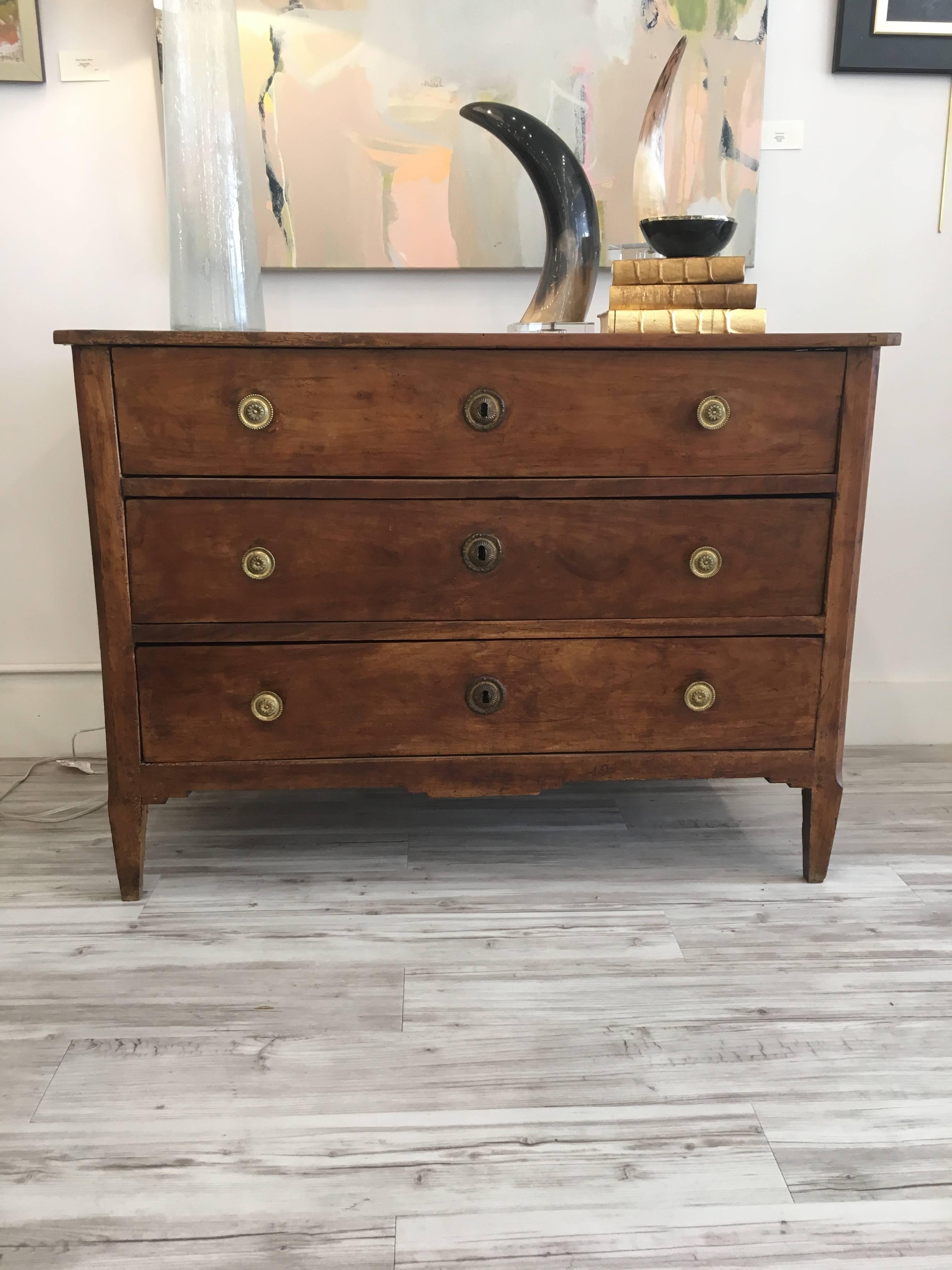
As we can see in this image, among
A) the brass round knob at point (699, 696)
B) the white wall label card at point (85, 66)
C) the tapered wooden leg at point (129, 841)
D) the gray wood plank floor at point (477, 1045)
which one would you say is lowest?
the gray wood plank floor at point (477, 1045)

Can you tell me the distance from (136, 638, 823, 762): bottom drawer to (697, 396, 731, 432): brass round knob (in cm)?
32

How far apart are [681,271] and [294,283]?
808 millimetres

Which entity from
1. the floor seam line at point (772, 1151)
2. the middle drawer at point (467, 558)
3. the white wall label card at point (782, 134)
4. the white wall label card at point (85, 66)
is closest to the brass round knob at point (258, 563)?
the middle drawer at point (467, 558)

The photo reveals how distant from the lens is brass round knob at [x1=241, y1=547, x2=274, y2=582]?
49.8 inches

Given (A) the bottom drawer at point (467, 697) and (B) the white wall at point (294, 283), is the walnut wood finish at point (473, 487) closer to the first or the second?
(A) the bottom drawer at point (467, 697)

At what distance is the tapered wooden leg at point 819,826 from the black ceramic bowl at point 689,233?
0.86 metres

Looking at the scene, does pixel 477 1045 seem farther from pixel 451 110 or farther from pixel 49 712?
pixel 451 110

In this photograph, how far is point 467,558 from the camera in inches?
50.6

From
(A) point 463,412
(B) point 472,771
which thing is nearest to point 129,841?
(B) point 472,771

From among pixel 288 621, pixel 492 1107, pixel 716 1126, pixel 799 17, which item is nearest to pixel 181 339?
pixel 288 621

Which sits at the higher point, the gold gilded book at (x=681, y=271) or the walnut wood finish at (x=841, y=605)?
the gold gilded book at (x=681, y=271)

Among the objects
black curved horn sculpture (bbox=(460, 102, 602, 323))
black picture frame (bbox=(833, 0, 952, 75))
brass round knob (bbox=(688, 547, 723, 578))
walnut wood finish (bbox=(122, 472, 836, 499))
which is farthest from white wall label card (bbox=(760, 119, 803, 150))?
brass round knob (bbox=(688, 547, 723, 578))

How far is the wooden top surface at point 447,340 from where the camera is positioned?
1182mm

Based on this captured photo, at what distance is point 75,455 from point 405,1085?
1.40m
